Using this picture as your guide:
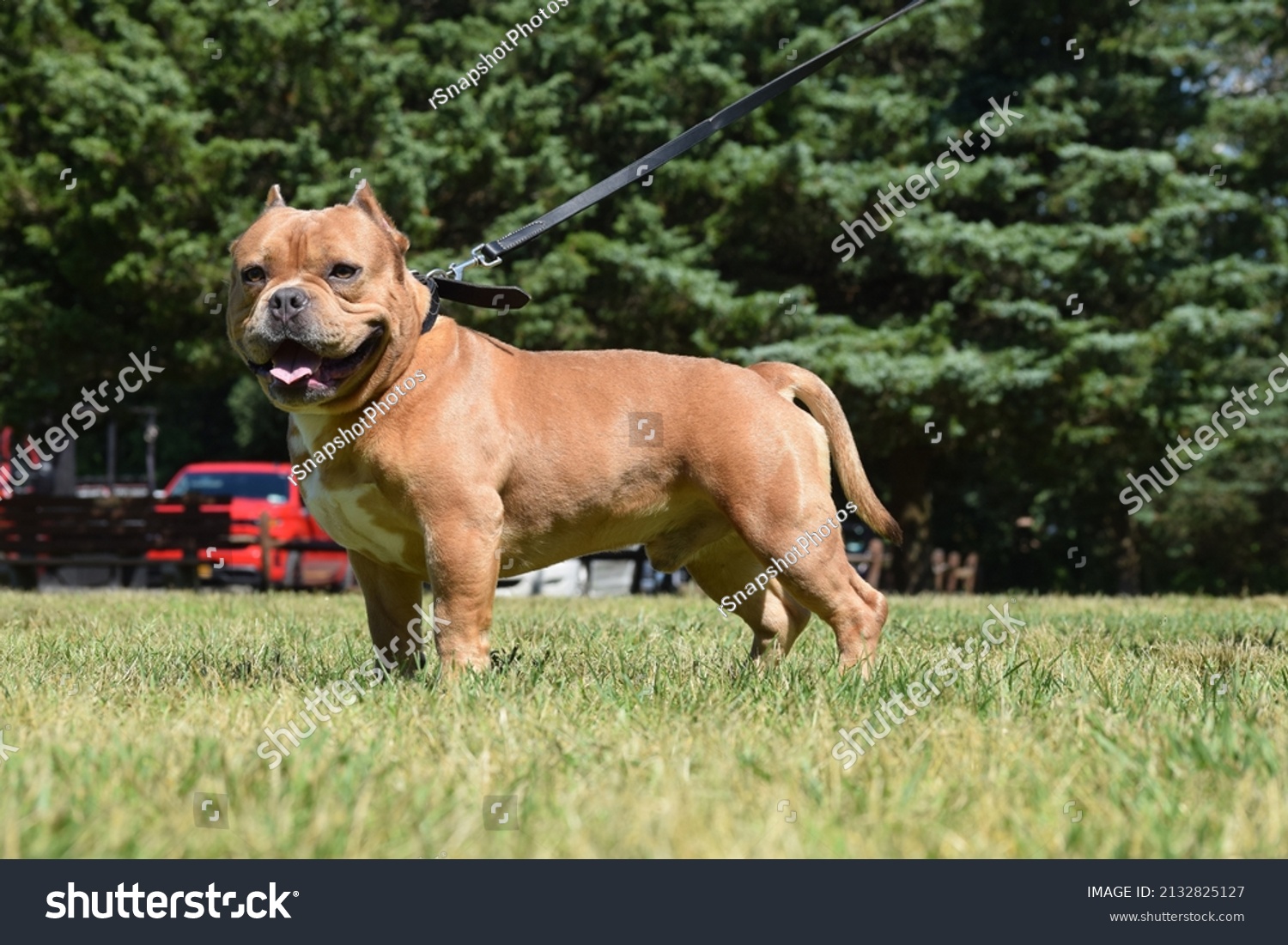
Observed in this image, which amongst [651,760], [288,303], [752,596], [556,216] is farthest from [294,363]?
[752,596]

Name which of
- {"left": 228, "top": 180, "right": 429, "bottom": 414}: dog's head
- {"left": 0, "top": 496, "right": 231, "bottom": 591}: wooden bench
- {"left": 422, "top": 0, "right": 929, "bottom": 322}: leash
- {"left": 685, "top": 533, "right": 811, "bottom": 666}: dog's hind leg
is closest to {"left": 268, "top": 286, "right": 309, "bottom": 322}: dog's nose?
{"left": 228, "top": 180, "right": 429, "bottom": 414}: dog's head

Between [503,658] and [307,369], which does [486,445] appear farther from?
[503,658]

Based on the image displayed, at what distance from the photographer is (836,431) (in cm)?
516

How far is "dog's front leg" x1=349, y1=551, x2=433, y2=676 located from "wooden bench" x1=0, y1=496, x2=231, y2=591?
13.0 metres

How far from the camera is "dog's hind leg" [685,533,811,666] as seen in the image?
550 centimetres

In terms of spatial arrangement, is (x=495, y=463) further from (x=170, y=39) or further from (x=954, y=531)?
(x=954, y=531)

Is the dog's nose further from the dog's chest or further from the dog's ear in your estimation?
the dog's chest

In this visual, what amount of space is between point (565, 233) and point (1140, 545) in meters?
15.1

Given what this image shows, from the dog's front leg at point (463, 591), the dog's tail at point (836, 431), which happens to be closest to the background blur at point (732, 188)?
the dog's tail at point (836, 431)

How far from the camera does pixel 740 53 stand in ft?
58.7

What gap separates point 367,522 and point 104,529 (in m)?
14.2

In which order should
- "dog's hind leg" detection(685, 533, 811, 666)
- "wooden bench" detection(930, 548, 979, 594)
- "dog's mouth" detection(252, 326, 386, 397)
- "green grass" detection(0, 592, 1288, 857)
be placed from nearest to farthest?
"green grass" detection(0, 592, 1288, 857)
"dog's mouth" detection(252, 326, 386, 397)
"dog's hind leg" detection(685, 533, 811, 666)
"wooden bench" detection(930, 548, 979, 594)

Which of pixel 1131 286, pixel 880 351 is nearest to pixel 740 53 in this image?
pixel 880 351

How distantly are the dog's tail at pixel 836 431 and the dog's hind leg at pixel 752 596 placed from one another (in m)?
0.58
